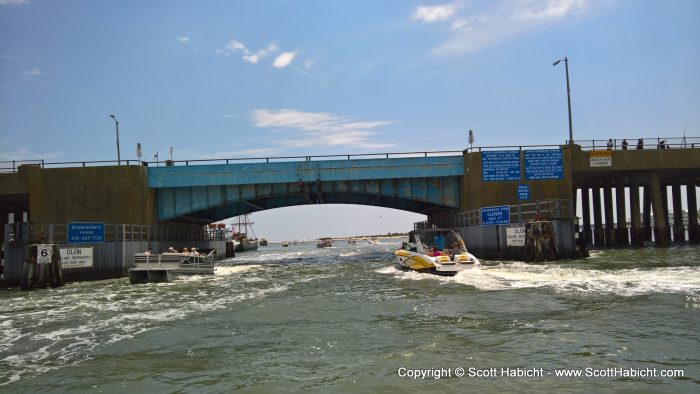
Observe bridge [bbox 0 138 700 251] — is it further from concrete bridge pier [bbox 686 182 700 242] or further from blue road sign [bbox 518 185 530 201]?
concrete bridge pier [bbox 686 182 700 242]

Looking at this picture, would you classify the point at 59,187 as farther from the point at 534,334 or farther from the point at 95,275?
the point at 534,334

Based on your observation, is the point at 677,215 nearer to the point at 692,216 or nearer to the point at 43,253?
the point at 692,216

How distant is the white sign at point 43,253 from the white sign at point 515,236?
26182 mm

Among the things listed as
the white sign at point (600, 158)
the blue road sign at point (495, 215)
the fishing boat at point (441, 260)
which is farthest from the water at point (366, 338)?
the white sign at point (600, 158)

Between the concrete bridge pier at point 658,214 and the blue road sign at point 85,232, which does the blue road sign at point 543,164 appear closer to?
the concrete bridge pier at point 658,214

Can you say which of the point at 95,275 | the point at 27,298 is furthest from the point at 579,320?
the point at 95,275

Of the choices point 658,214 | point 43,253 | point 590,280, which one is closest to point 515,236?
point 590,280

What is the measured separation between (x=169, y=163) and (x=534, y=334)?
34.1m

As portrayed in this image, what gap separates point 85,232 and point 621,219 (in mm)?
48477

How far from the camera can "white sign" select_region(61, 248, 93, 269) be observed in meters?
26.8

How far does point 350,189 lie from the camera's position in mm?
40406

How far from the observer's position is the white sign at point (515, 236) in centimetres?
3160

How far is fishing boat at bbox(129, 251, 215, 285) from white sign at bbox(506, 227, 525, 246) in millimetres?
18374

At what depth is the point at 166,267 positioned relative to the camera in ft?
86.5
